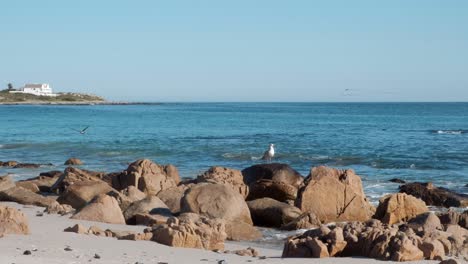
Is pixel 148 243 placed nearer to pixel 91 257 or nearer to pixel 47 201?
pixel 91 257

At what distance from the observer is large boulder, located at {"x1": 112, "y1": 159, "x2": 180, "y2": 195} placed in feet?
65.3

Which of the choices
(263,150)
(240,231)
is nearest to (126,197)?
(240,231)

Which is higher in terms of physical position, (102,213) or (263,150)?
(102,213)

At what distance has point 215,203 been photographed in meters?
15.4

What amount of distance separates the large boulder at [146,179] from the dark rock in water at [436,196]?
669 centimetres

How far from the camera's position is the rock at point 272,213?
16.4 meters

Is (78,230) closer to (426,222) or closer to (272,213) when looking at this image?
(272,213)

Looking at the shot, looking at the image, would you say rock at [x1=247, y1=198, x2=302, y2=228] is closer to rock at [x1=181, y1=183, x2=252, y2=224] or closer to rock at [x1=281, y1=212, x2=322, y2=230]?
rock at [x1=281, y1=212, x2=322, y2=230]

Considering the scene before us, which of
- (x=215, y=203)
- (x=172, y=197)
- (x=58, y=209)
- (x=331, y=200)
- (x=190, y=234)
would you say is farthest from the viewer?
(x=172, y=197)

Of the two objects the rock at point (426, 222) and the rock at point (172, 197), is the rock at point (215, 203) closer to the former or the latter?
the rock at point (172, 197)

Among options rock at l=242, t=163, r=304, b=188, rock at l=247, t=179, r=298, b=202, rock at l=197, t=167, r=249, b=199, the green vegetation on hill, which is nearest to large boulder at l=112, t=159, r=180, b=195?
rock at l=197, t=167, r=249, b=199

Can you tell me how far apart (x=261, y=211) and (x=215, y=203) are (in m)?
1.71

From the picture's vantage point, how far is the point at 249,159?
36.3 metres

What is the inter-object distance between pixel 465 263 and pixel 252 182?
32.1 feet
